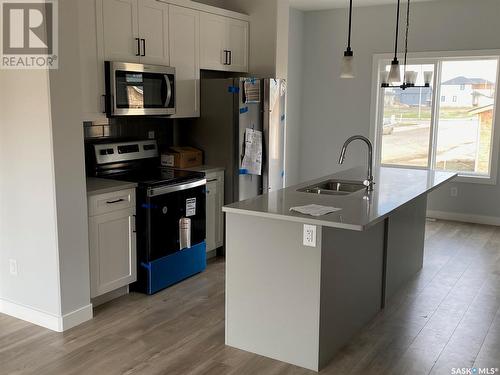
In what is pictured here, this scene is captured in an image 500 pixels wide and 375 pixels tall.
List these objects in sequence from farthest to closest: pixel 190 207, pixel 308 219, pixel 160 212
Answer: pixel 190 207 < pixel 160 212 < pixel 308 219

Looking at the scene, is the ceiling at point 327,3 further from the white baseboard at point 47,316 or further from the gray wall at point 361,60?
the white baseboard at point 47,316

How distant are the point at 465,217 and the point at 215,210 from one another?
11.6 ft

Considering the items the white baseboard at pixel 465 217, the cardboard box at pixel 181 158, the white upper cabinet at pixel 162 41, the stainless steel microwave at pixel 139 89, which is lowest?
the white baseboard at pixel 465 217

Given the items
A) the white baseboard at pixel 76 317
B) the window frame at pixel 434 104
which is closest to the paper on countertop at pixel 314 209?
the white baseboard at pixel 76 317

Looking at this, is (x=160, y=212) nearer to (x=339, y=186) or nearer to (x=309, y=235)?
(x=339, y=186)

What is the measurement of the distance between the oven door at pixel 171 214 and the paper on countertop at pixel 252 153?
0.63 m

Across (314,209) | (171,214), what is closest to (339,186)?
(314,209)

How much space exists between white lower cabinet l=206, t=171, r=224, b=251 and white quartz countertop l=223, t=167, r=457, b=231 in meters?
1.13

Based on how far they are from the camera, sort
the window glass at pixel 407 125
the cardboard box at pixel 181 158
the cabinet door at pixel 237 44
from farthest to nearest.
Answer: the window glass at pixel 407 125 < the cabinet door at pixel 237 44 < the cardboard box at pixel 181 158

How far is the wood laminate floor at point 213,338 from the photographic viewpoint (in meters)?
3.05

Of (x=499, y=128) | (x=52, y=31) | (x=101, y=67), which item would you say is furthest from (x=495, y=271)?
(x=52, y=31)

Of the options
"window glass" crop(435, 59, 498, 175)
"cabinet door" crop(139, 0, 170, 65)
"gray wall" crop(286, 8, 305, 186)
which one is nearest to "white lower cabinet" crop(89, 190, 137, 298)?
"cabinet door" crop(139, 0, 170, 65)

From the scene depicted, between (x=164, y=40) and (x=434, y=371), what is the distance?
3.32 meters

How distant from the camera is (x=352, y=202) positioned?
336cm
